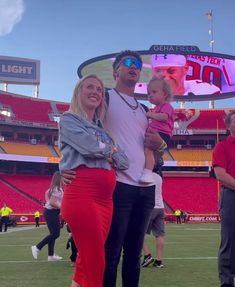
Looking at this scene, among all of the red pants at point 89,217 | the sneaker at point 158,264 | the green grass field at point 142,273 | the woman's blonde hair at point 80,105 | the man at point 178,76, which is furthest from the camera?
the man at point 178,76

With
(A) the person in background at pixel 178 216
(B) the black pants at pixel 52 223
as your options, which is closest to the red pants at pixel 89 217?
(B) the black pants at pixel 52 223

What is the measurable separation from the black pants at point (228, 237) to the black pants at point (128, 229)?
150 centimetres

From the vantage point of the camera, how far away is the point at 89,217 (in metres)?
2.93

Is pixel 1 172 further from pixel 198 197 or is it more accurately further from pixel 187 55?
pixel 187 55

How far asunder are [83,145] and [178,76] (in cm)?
4207

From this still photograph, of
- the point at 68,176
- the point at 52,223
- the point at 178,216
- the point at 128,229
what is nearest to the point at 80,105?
the point at 68,176

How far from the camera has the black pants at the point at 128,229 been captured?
3.21 m

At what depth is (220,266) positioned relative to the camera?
4.73 metres

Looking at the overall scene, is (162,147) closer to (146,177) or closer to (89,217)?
(146,177)

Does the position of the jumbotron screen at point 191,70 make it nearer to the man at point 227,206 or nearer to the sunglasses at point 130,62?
the man at point 227,206

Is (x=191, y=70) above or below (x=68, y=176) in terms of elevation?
above

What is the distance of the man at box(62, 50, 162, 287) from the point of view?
127 inches

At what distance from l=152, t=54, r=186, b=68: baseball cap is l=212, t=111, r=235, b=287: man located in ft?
130

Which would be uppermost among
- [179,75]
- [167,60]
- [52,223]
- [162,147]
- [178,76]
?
[167,60]
